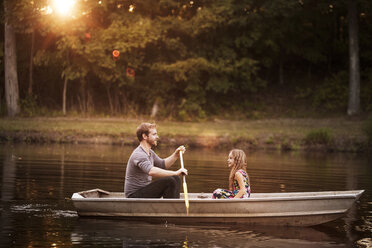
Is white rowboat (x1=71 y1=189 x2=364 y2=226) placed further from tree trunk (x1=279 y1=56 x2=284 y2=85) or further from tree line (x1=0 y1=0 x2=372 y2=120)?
tree trunk (x1=279 y1=56 x2=284 y2=85)

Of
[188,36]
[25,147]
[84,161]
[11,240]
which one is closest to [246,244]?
[11,240]

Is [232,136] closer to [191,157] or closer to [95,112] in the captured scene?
[191,157]

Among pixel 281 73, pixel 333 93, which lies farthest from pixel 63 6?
pixel 333 93

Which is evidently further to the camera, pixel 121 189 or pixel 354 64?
pixel 354 64

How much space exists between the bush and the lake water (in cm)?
94

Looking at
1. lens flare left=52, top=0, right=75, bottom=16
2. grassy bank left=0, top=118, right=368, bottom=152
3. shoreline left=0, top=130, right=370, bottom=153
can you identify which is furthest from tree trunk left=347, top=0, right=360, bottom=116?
lens flare left=52, top=0, right=75, bottom=16

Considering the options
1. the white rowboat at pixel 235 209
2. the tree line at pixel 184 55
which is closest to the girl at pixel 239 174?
the white rowboat at pixel 235 209

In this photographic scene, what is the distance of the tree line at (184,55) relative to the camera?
28.0 m

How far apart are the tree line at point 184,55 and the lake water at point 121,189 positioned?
822 cm

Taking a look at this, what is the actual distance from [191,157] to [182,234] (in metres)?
10.5

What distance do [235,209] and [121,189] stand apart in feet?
13.1

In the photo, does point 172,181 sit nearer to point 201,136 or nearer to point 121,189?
point 121,189

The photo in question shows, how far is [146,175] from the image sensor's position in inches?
370

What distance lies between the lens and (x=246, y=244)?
7.69 metres
